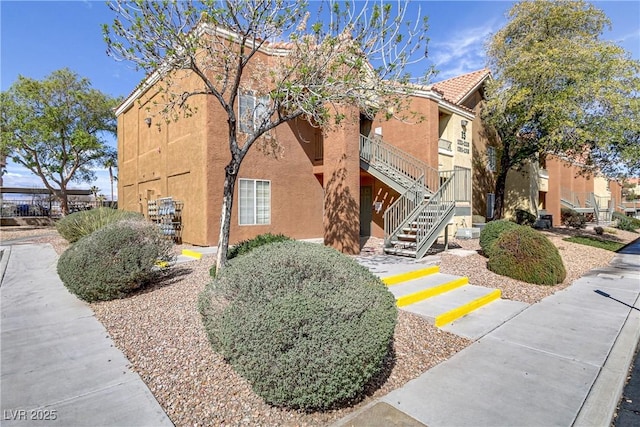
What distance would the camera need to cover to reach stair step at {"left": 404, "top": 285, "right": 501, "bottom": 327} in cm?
539

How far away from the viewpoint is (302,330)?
2836 millimetres

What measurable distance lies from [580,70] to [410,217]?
10.2 metres

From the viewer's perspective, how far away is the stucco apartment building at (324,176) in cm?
1079

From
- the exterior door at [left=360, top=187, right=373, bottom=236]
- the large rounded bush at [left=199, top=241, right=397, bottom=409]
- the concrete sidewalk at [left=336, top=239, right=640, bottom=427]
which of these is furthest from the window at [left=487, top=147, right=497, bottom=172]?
the large rounded bush at [left=199, top=241, right=397, bottom=409]

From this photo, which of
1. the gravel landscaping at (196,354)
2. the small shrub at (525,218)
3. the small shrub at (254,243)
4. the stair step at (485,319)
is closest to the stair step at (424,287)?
the gravel landscaping at (196,354)

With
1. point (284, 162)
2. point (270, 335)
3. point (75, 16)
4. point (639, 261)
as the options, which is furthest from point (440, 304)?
point (639, 261)

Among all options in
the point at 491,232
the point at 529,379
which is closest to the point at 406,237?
the point at 491,232

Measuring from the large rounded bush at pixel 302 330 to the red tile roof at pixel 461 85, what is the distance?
15.6 m

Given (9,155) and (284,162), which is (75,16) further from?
(9,155)

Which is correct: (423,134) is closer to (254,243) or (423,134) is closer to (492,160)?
(492,160)

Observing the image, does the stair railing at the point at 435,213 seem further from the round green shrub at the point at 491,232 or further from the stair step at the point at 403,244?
the round green shrub at the point at 491,232

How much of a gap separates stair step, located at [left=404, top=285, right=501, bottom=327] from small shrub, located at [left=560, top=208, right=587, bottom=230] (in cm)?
2222

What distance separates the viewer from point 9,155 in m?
21.9

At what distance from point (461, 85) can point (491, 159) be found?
15.8 ft
